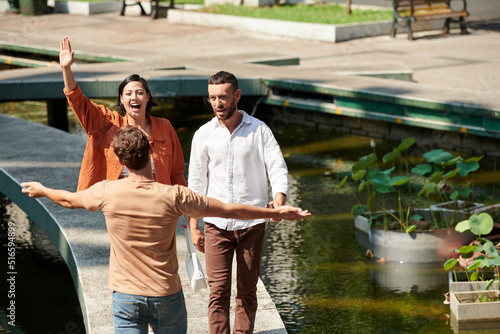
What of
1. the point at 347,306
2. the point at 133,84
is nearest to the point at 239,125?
the point at 133,84

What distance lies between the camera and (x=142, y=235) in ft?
11.4

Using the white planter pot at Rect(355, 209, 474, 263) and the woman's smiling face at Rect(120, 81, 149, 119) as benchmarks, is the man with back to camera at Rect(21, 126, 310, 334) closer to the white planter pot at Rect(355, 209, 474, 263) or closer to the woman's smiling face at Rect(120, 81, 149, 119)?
the woman's smiling face at Rect(120, 81, 149, 119)

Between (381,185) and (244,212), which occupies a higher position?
(244,212)

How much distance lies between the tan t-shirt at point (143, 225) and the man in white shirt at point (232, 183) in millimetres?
739

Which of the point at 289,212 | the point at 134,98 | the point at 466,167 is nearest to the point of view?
the point at 289,212

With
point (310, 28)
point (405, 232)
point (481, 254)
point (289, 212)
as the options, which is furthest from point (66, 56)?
point (310, 28)

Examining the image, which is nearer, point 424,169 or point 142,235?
point 142,235

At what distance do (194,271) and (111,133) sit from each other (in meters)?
1.01

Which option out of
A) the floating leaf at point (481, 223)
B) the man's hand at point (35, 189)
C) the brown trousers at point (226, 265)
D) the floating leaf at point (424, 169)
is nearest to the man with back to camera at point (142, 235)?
the man's hand at point (35, 189)

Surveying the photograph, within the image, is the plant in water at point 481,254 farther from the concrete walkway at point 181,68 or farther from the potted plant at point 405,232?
the concrete walkway at point 181,68

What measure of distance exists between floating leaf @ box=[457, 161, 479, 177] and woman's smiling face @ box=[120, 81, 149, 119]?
12.1ft

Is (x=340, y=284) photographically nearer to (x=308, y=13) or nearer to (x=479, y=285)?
(x=479, y=285)

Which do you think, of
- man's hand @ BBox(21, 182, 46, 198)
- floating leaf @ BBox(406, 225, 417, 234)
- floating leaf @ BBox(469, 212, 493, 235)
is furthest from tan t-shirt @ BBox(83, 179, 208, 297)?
floating leaf @ BBox(406, 225, 417, 234)

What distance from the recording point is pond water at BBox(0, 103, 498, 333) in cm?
568
